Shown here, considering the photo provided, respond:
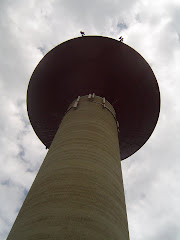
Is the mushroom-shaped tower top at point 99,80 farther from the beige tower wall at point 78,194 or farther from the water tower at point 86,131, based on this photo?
the beige tower wall at point 78,194

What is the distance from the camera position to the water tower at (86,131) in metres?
5.63

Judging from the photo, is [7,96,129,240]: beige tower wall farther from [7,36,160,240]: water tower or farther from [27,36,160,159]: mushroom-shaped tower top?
[27,36,160,159]: mushroom-shaped tower top

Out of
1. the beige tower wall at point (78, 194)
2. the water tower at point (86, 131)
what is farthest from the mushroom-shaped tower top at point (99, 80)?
the beige tower wall at point (78, 194)

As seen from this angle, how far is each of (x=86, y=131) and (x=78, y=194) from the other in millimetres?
3261

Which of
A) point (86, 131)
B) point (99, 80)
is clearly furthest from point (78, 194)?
point (99, 80)

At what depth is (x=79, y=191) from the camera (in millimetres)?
6234

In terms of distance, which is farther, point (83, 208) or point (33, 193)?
point (33, 193)

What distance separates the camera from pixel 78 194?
6.15 metres

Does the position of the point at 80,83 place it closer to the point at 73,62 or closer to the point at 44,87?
the point at 73,62

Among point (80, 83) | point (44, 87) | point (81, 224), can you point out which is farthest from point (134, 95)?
point (81, 224)

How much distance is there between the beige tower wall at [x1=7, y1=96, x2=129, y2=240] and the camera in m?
5.27

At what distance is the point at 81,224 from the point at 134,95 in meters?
11.1

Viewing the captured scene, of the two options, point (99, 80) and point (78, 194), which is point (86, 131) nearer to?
point (78, 194)

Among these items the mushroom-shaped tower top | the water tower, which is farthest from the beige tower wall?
the mushroom-shaped tower top
